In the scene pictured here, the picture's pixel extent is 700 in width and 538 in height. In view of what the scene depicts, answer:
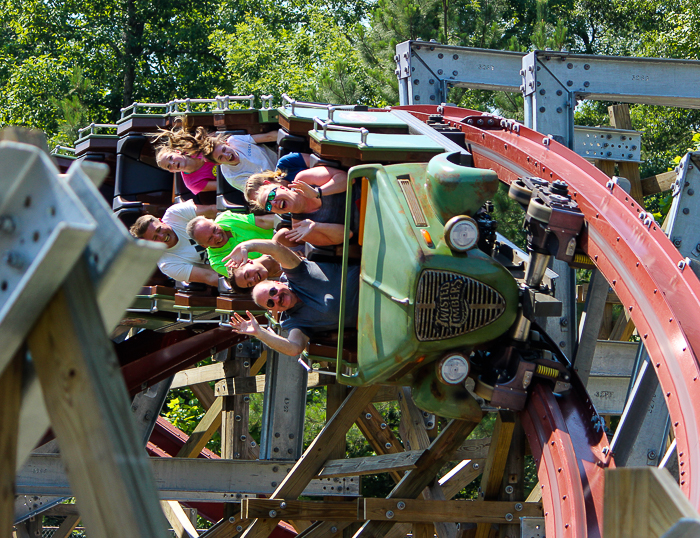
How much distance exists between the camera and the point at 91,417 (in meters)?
1.16

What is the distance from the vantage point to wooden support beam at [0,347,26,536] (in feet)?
3.95

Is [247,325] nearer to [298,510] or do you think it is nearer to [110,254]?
[298,510]

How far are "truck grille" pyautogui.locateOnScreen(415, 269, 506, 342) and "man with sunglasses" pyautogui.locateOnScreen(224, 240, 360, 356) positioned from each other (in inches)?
32.1

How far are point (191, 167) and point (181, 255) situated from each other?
59 cm

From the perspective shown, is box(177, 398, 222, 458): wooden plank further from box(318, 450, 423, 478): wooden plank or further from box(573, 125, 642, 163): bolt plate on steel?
box(573, 125, 642, 163): bolt plate on steel

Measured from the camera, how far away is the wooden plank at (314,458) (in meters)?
5.71

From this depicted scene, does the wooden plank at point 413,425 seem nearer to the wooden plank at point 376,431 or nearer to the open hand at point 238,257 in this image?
the wooden plank at point 376,431

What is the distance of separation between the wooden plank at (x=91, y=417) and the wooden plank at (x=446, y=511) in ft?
13.9

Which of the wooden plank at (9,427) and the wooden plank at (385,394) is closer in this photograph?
the wooden plank at (9,427)

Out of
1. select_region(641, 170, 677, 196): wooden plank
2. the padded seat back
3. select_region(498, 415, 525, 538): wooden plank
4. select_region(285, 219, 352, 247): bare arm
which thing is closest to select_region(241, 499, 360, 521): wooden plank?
select_region(498, 415, 525, 538): wooden plank

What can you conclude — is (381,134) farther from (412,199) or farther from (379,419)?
(379,419)

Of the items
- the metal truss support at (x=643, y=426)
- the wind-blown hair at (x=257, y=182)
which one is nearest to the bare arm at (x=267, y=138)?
the wind-blown hair at (x=257, y=182)

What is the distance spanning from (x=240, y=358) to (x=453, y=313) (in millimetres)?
4288

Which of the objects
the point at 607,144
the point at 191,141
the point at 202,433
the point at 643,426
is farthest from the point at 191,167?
the point at 202,433
